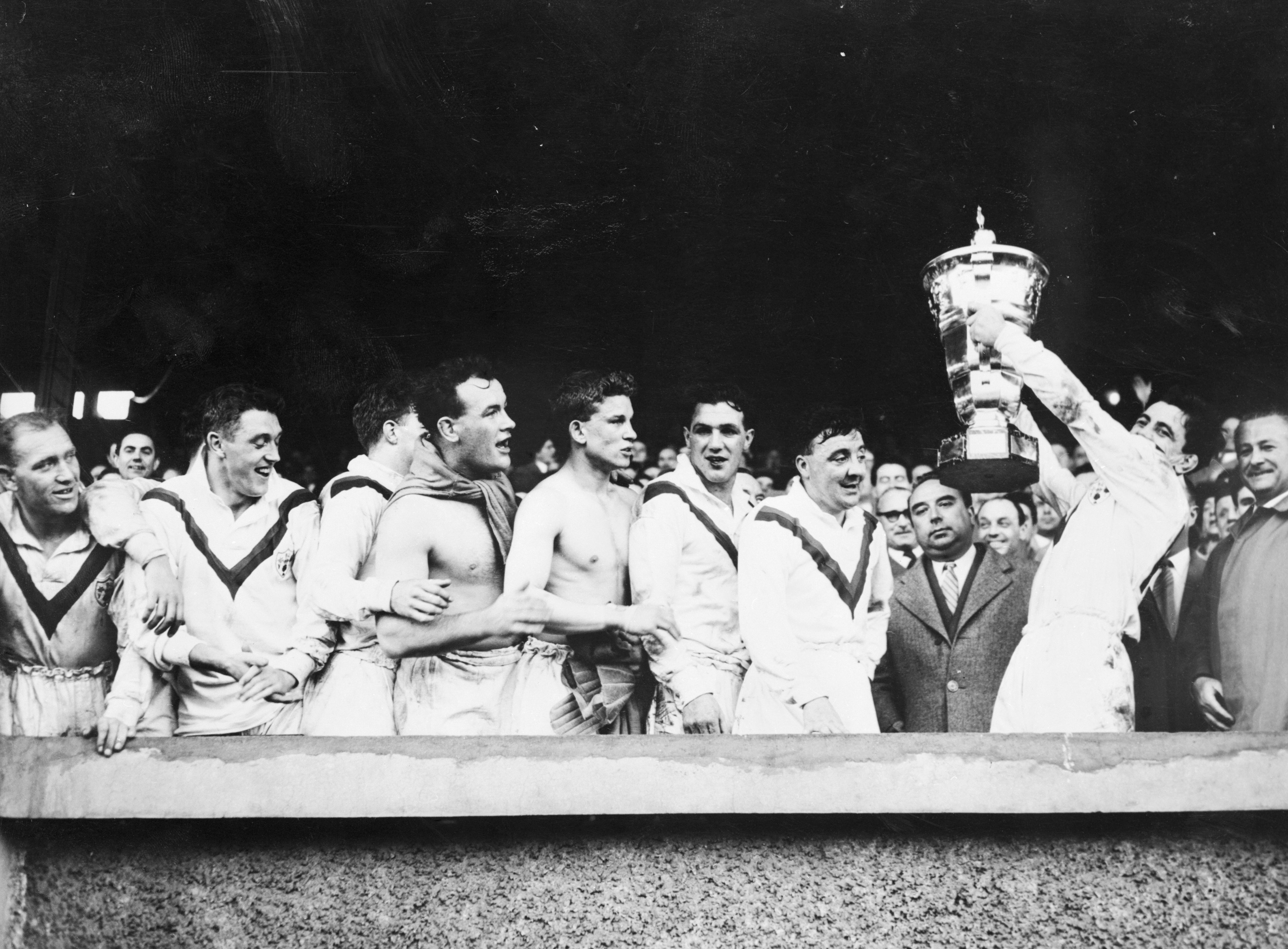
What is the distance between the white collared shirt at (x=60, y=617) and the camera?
4387 millimetres

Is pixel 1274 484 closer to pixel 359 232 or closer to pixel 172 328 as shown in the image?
pixel 359 232

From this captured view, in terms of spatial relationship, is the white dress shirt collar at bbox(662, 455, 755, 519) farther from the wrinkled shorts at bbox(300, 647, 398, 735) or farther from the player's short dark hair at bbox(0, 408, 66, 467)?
the player's short dark hair at bbox(0, 408, 66, 467)

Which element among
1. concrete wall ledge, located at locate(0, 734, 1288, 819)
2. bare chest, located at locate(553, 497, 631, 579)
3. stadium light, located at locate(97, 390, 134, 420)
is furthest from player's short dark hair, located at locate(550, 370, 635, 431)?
stadium light, located at locate(97, 390, 134, 420)

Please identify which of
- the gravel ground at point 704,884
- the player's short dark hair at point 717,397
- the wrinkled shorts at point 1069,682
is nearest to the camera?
the gravel ground at point 704,884

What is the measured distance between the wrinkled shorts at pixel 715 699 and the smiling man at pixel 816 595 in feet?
0.10

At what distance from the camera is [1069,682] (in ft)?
14.1

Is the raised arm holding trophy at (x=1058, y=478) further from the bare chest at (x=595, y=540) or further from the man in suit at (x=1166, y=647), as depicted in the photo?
the bare chest at (x=595, y=540)

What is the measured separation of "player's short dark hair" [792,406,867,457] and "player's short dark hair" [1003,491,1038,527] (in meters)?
0.61

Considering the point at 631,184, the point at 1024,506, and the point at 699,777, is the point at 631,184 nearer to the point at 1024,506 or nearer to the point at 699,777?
the point at 1024,506

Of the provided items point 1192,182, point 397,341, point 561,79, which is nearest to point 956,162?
point 1192,182

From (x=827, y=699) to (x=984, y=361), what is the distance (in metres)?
1.47

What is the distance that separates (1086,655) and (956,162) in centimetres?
201

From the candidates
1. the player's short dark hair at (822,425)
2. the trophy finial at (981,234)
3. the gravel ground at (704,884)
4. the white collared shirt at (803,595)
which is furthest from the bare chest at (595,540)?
the trophy finial at (981,234)

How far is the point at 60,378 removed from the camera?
15.0ft
